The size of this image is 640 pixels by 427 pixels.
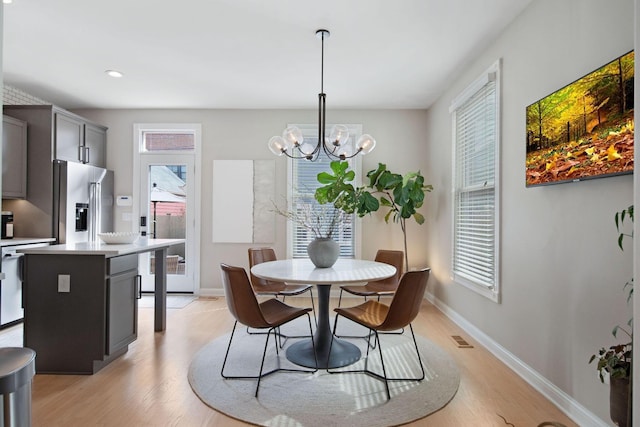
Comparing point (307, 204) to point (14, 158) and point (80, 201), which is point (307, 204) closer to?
point (80, 201)

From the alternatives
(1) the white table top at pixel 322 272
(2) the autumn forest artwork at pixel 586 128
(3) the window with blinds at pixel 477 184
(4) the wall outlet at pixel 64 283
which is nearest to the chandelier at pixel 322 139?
(1) the white table top at pixel 322 272

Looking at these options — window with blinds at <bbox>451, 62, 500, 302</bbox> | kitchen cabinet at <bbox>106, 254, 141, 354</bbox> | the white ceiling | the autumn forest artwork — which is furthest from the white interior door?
the autumn forest artwork

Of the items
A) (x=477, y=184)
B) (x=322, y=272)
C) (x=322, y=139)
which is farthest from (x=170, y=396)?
(x=477, y=184)

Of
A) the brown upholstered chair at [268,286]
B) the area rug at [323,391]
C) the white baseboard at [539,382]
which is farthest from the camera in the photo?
the brown upholstered chair at [268,286]

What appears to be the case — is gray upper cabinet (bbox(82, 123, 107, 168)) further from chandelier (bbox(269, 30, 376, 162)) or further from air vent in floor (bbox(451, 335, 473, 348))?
air vent in floor (bbox(451, 335, 473, 348))

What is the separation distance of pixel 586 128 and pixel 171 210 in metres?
4.93

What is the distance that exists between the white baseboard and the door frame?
3564mm

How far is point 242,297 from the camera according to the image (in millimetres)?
2508

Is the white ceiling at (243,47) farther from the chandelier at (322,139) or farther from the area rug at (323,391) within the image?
the area rug at (323,391)

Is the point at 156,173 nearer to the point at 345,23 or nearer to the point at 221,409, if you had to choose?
the point at 345,23

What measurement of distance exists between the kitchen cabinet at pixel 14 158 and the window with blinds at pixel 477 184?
4.78m

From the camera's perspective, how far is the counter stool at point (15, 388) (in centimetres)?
86

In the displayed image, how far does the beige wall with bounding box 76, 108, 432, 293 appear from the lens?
211 inches

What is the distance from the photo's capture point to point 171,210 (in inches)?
213
